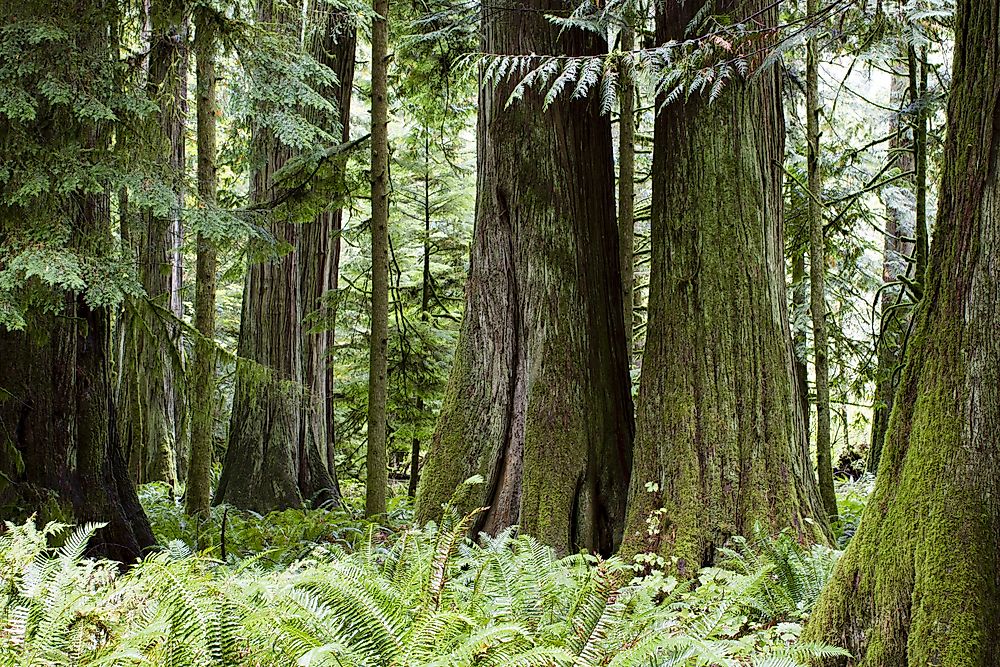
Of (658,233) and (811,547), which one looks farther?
(658,233)

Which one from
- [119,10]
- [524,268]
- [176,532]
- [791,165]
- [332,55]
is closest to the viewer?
[119,10]

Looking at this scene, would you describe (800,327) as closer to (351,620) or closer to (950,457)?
(950,457)

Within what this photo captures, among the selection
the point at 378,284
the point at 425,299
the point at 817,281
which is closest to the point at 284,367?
the point at 425,299

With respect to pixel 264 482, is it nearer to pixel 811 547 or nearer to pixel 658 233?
pixel 658 233

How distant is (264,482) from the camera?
8.65m

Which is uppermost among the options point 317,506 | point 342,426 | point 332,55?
point 332,55

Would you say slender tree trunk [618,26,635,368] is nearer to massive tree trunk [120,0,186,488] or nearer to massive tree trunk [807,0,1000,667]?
massive tree trunk [120,0,186,488]

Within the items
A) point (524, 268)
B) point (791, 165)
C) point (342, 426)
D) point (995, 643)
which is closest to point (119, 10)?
point (524, 268)

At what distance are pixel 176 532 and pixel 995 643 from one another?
19.9ft

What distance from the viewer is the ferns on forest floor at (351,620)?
2.59 m

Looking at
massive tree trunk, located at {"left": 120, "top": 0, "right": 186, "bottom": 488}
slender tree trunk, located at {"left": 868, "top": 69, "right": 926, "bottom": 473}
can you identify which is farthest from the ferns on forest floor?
slender tree trunk, located at {"left": 868, "top": 69, "right": 926, "bottom": 473}

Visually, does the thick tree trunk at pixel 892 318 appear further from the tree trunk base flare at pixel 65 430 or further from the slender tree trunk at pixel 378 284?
the tree trunk base flare at pixel 65 430

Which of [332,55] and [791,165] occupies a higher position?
[332,55]

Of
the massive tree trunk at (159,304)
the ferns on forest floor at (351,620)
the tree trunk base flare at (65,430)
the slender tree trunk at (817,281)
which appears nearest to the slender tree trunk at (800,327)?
the slender tree trunk at (817,281)
